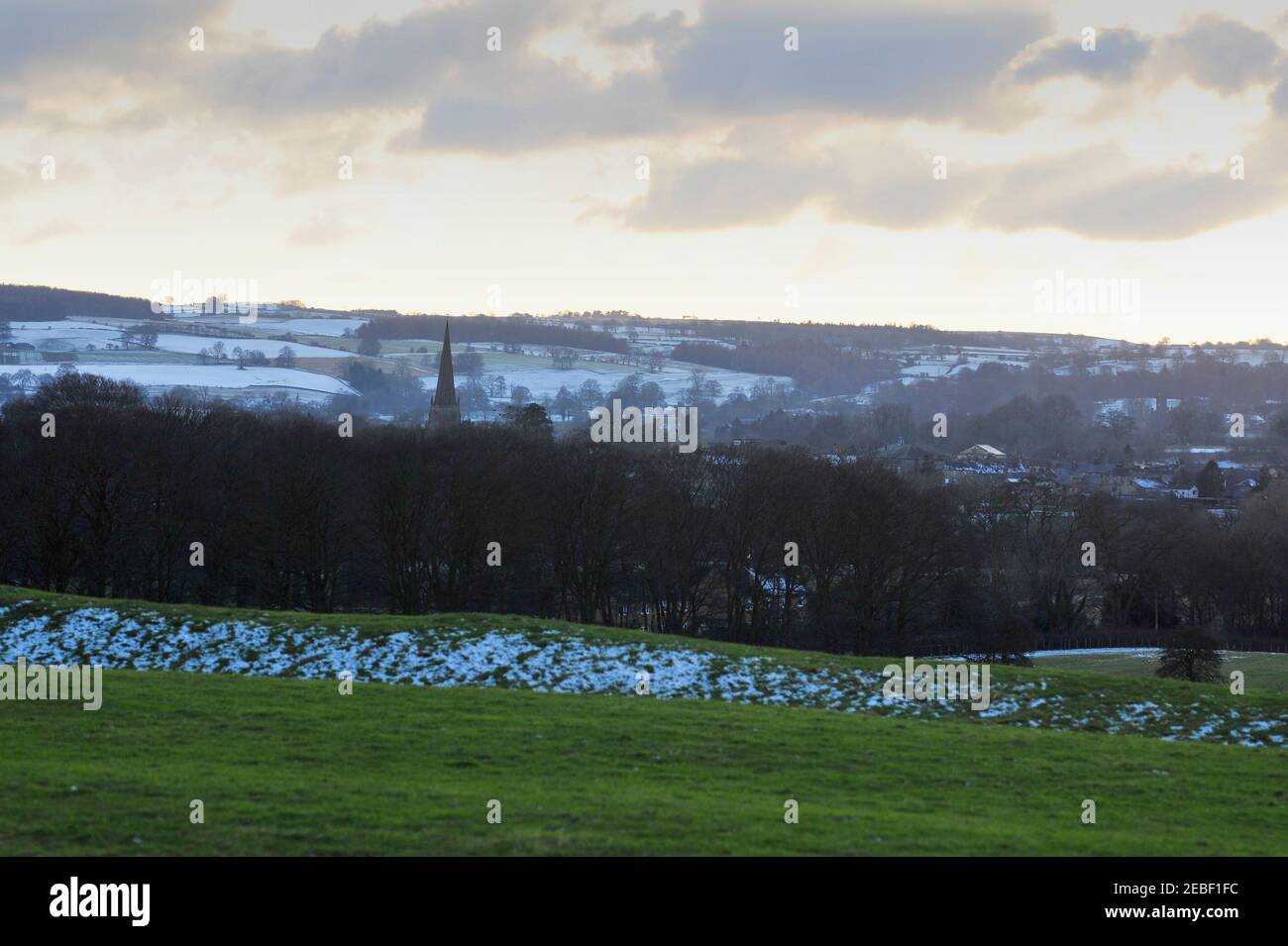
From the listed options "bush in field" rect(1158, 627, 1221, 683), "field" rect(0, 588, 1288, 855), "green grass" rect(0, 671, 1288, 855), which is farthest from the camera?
"bush in field" rect(1158, 627, 1221, 683)

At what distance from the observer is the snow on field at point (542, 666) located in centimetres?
2502

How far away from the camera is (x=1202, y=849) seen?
1375 cm

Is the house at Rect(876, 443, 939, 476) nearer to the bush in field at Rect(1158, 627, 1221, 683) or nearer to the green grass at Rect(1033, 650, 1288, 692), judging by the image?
the green grass at Rect(1033, 650, 1288, 692)

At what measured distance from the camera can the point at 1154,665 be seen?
62.4 metres

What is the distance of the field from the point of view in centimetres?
1342

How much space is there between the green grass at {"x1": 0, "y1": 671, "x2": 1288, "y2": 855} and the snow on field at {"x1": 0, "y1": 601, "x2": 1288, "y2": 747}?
3.38 meters

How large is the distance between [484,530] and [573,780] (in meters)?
43.4

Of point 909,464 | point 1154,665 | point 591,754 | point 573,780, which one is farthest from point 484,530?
point 909,464

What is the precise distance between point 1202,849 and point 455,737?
34.1ft

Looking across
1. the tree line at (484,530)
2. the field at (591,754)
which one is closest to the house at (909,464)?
the tree line at (484,530)

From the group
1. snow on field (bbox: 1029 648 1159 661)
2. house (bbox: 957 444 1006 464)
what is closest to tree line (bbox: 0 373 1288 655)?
snow on field (bbox: 1029 648 1159 661)
